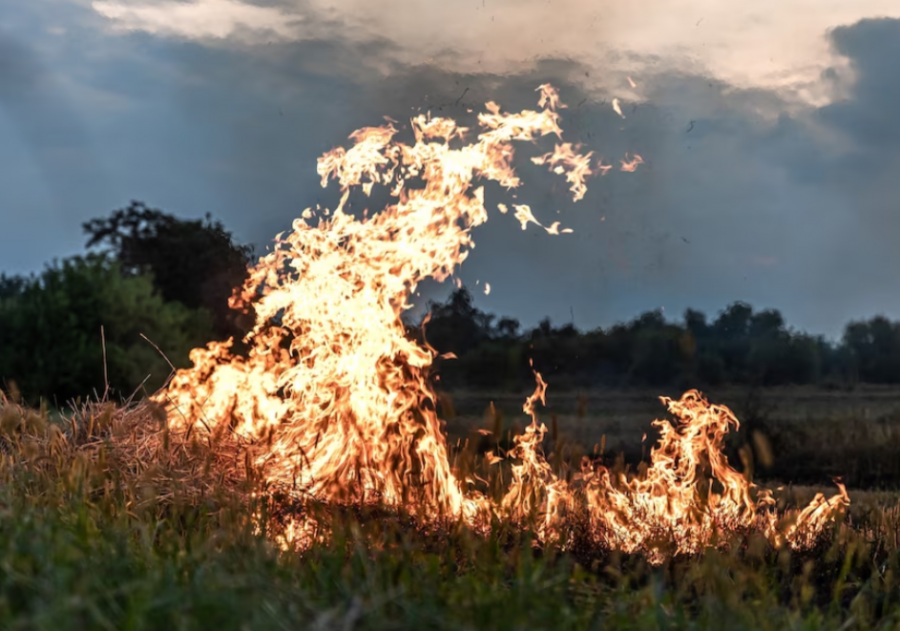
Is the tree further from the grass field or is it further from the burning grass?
the burning grass

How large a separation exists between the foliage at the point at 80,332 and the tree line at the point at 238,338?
0.05m

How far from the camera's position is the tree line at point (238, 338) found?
28.1 m

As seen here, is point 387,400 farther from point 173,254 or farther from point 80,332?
point 173,254

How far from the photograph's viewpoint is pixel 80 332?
33.8 metres

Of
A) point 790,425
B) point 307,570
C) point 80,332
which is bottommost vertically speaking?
point 307,570

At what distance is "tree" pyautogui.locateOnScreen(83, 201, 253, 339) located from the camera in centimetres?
4222

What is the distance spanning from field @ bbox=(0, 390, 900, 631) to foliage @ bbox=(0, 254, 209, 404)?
24.7 meters

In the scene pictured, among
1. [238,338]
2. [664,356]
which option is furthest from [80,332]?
[664,356]

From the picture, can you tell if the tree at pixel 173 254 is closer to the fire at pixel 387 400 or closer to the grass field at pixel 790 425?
the grass field at pixel 790 425

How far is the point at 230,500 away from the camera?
7238 mm

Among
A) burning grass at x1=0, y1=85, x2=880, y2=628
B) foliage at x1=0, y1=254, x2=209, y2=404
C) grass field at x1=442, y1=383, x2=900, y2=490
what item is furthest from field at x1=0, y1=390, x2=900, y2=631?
foliage at x1=0, y1=254, x2=209, y2=404

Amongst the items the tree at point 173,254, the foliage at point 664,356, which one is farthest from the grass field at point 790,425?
the tree at point 173,254

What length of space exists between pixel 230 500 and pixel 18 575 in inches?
126

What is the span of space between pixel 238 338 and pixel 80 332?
17.5 feet
